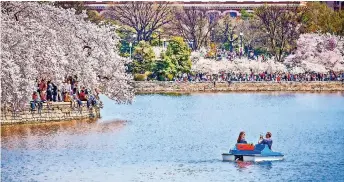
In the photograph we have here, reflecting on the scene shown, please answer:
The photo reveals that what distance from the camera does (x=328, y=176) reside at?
144ft

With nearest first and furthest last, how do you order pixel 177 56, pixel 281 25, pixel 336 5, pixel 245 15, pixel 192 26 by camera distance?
pixel 177 56, pixel 281 25, pixel 192 26, pixel 336 5, pixel 245 15

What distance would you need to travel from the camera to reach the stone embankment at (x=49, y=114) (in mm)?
56781

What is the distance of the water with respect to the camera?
44.0 meters

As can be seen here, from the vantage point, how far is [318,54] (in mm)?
117750

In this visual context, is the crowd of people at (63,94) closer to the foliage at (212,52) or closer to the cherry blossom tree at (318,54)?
the cherry blossom tree at (318,54)

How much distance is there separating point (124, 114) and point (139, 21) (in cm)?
5170

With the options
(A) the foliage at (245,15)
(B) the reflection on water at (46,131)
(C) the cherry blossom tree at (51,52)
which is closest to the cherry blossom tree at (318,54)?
(A) the foliage at (245,15)

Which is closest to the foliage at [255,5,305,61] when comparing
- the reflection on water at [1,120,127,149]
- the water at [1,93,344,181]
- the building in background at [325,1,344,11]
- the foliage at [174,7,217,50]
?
the foliage at [174,7,217,50]

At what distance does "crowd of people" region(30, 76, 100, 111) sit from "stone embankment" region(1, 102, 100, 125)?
260mm

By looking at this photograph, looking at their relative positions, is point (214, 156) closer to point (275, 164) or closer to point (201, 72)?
point (275, 164)

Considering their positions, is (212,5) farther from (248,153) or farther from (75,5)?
(248,153)

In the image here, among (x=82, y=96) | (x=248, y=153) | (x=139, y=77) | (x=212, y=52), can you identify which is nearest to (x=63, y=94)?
(x=82, y=96)

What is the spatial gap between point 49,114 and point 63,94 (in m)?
2.27

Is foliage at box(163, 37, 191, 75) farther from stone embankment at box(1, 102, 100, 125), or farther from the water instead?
stone embankment at box(1, 102, 100, 125)
